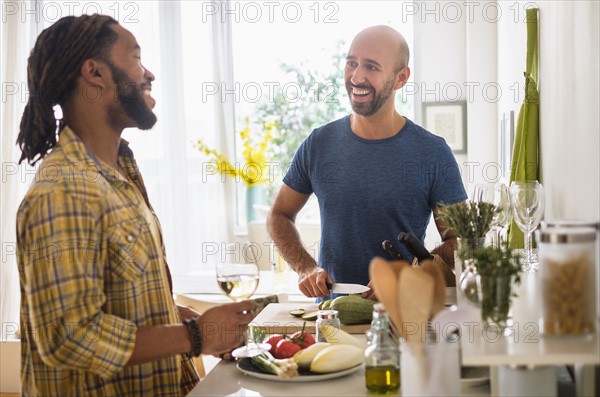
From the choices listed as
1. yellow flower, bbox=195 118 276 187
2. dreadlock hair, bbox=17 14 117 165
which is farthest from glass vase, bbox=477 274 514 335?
yellow flower, bbox=195 118 276 187

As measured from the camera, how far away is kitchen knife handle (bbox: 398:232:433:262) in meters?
2.02

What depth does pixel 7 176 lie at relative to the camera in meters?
5.32

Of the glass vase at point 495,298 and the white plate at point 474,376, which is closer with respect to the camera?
the glass vase at point 495,298

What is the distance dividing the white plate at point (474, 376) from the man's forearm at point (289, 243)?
114cm

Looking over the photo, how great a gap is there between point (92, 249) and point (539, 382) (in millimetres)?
908

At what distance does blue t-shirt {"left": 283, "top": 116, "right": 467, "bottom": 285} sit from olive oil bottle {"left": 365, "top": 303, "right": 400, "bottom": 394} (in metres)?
1.21

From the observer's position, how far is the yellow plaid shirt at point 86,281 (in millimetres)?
1481

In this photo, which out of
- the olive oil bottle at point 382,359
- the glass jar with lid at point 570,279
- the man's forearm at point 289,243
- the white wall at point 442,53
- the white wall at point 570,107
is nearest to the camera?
the glass jar with lid at point 570,279

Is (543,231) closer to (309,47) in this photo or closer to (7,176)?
(309,47)

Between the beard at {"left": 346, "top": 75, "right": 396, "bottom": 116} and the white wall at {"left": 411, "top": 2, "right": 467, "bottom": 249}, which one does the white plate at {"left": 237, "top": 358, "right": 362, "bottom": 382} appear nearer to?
the beard at {"left": 346, "top": 75, "right": 396, "bottom": 116}

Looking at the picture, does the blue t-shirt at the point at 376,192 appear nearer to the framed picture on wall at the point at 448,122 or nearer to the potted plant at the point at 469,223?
the potted plant at the point at 469,223

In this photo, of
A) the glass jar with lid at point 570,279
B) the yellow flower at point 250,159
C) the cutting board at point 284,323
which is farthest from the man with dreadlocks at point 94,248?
the yellow flower at point 250,159

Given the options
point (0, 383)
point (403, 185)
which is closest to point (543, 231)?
point (403, 185)

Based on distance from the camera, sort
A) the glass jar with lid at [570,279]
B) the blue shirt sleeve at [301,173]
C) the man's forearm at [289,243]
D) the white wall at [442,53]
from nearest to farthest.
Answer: the glass jar with lid at [570,279] < the man's forearm at [289,243] < the blue shirt sleeve at [301,173] < the white wall at [442,53]
